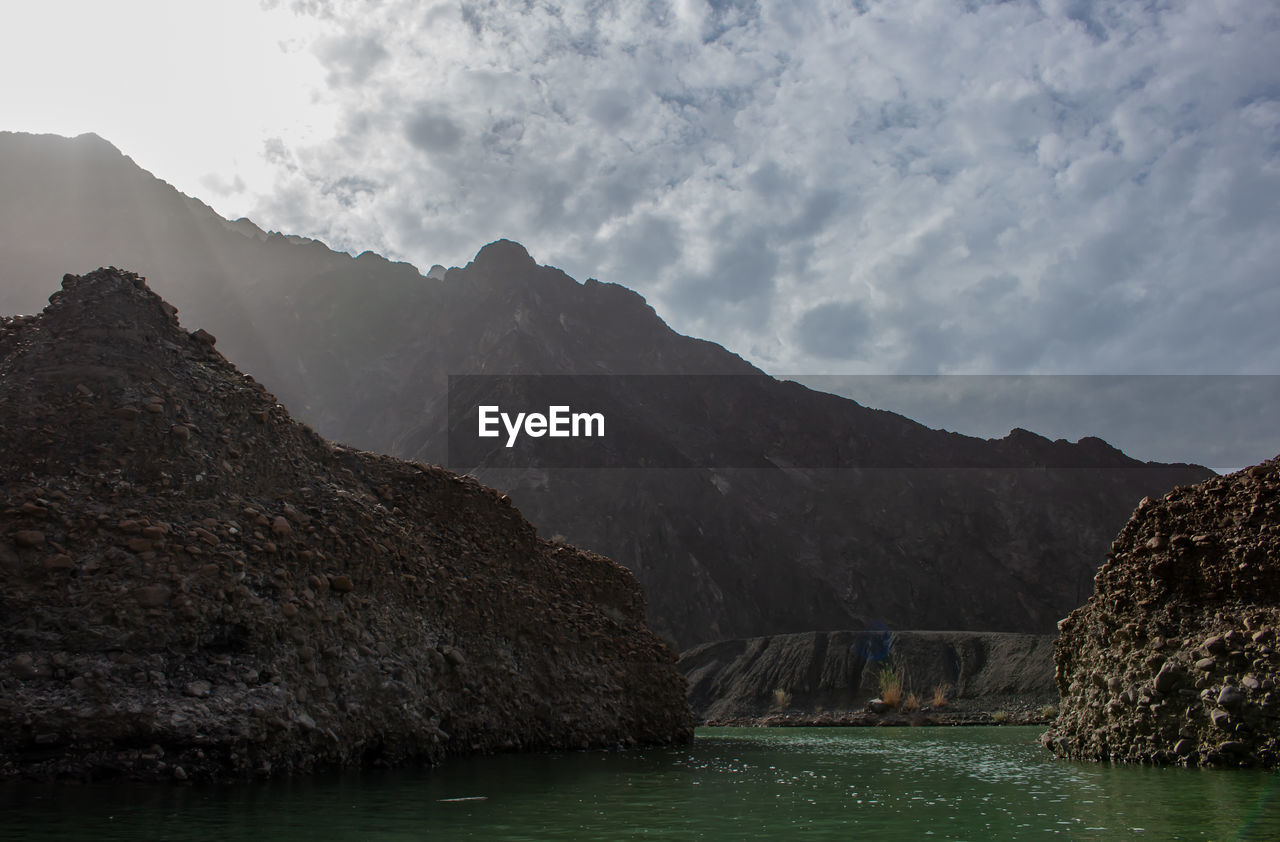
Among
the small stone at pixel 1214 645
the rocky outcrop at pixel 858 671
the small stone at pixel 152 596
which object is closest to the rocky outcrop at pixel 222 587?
the small stone at pixel 152 596

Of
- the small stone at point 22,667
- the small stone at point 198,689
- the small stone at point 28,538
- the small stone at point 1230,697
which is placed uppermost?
the small stone at point 28,538

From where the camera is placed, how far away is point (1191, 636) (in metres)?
16.0

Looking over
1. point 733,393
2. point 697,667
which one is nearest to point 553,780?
point 697,667

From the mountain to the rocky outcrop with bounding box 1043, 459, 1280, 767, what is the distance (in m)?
74.7

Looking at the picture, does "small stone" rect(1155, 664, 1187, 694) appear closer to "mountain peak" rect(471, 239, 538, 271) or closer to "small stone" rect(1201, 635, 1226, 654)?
"small stone" rect(1201, 635, 1226, 654)

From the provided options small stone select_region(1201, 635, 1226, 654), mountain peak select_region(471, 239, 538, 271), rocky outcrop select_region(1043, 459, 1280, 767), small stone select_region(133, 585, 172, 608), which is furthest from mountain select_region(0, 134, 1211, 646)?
small stone select_region(133, 585, 172, 608)

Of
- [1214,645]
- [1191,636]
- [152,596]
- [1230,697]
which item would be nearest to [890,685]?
[1191,636]

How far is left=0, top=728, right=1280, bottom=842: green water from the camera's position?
332 inches

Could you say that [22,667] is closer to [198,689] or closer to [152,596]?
[152,596]

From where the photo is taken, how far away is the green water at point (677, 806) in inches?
332

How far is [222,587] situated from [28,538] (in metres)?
2.75

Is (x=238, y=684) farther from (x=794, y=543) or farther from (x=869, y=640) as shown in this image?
(x=794, y=543)

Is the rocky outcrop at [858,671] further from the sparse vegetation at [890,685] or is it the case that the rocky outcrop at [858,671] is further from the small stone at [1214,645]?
the small stone at [1214,645]

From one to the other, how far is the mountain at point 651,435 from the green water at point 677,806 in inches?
3076
